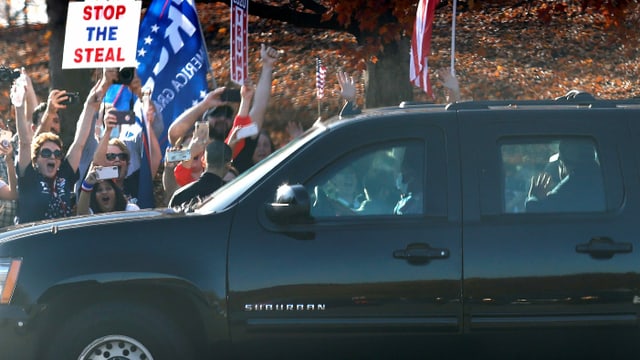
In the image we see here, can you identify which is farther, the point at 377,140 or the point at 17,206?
the point at 17,206

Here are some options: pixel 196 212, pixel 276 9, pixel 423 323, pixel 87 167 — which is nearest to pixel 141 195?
pixel 87 167

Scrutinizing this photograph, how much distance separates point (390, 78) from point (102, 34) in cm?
551

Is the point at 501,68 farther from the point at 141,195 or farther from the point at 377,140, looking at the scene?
the point at 377,140

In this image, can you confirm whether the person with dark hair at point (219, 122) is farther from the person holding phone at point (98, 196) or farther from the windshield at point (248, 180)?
the windshield at point (248, 180)

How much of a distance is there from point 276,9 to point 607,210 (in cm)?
1169

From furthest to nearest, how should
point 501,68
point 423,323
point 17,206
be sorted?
point 501,68 → point 17,206 → point 423,323

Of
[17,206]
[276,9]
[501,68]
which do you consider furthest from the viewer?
[501,68]

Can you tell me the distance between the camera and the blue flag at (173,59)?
456 inches

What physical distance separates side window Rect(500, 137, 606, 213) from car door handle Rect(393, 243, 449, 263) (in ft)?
1.39

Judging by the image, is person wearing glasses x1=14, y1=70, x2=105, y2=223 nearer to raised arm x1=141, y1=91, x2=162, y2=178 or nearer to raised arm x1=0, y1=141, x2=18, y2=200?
raised arm x1=0, y1=141, x2=18, y2=200

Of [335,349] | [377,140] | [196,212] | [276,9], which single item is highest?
[276,9]

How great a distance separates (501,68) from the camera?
84.6ft

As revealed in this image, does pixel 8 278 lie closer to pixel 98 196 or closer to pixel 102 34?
pixel 98 196

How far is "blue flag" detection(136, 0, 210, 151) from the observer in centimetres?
1159
